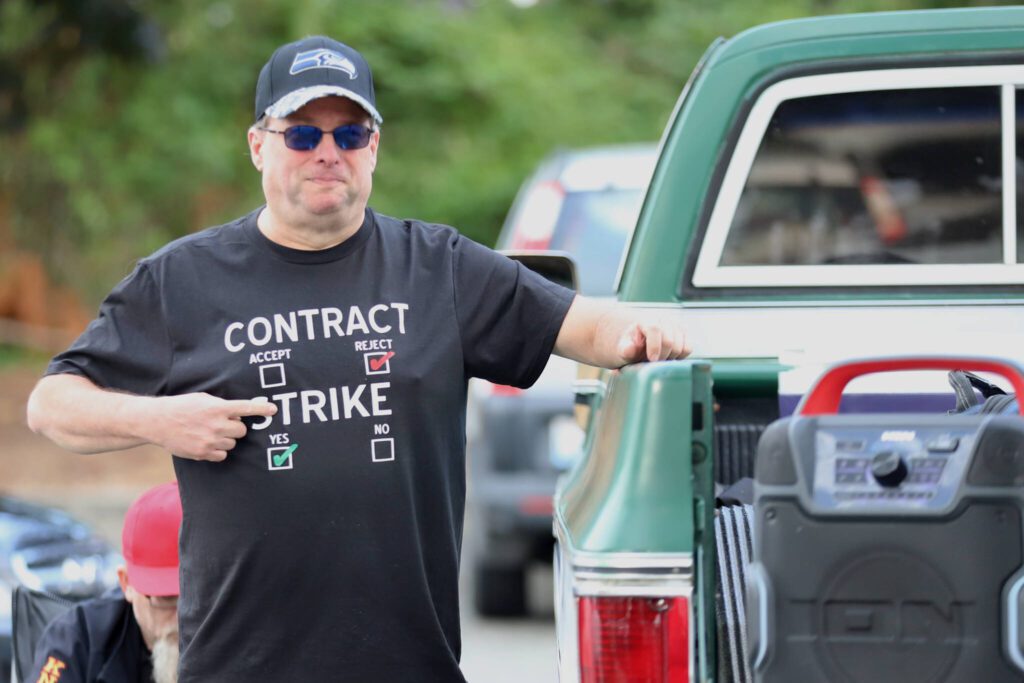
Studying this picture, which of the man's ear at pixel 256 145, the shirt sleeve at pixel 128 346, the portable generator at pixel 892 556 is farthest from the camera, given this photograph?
the man's ear at pixel 256 145

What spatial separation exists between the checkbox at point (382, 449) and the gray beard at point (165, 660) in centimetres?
84

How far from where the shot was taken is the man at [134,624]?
3494mm

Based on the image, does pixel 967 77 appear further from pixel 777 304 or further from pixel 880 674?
pixel 880 674

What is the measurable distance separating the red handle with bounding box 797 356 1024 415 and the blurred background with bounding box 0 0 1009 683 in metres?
3.38

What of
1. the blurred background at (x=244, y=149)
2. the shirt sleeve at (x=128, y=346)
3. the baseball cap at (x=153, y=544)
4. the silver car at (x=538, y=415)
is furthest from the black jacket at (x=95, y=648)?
the silver car at (x=538, y=415)

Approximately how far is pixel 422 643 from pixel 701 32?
61.2 ft

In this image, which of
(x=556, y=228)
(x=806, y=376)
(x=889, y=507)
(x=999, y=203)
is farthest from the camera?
(x=556, y=228)

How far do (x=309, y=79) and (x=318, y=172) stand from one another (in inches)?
6.9

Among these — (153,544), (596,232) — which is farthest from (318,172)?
(596,232)

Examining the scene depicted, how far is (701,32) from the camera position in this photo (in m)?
20.9

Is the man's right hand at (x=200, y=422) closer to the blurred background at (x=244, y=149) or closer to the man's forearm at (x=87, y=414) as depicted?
the man's forearm at (x=87, y=414)

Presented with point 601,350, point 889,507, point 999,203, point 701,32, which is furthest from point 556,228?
point 701,32

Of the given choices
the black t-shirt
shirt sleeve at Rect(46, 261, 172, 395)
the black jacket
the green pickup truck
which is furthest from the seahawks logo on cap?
the black jacket

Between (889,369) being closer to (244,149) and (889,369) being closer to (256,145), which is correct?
(256,145)
